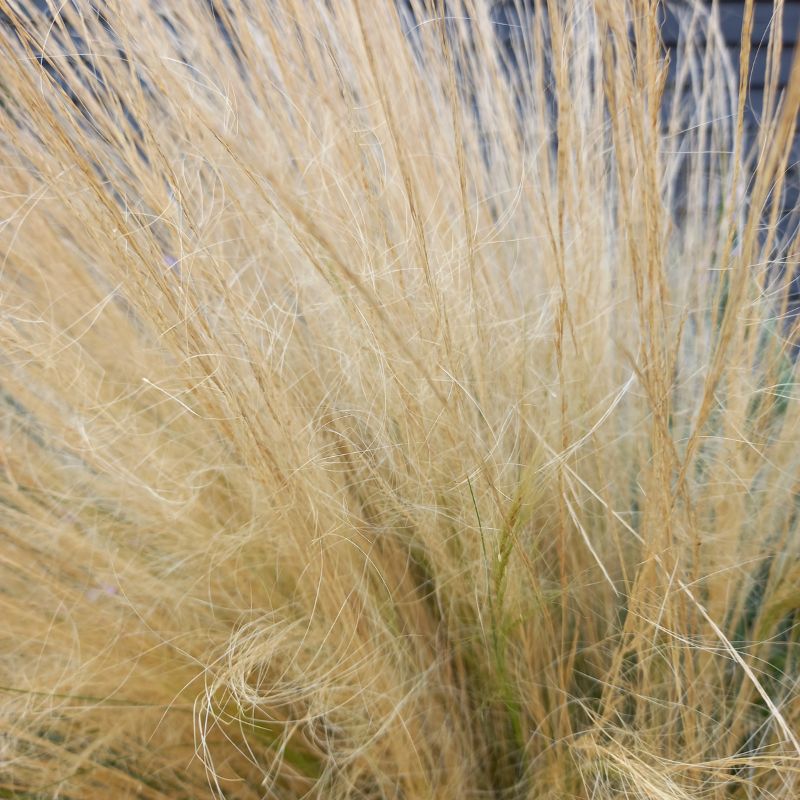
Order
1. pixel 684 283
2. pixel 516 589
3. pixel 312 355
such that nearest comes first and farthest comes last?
pixel 516 589, pixel 312 355, pixel 684 283

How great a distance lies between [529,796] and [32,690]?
1.22 ft

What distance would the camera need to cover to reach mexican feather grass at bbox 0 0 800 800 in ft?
1.73

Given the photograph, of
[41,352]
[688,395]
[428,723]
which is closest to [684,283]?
[688,395]

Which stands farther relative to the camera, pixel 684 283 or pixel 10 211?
pixel 684 283

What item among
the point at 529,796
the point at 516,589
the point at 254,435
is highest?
the point at 254,435

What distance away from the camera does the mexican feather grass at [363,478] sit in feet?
1.73

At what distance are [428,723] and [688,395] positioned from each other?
0.41m

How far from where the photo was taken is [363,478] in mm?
641

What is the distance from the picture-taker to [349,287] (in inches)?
22.8

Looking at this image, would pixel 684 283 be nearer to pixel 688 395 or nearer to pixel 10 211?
pixel 688 395

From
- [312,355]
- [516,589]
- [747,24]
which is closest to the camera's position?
[747,24]

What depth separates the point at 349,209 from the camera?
603 mm

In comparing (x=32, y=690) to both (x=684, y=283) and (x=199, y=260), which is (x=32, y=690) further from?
(x=684, y=283)

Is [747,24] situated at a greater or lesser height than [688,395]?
greater
